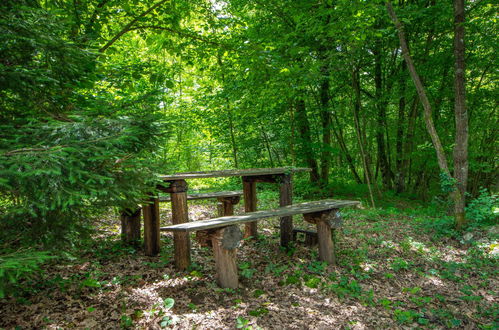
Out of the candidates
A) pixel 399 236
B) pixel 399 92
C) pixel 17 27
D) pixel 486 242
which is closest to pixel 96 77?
pixel 17 27

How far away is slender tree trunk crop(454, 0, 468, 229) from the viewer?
6.71m

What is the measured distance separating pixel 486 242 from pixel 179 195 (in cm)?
603

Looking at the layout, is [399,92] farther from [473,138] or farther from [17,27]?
[17,27]

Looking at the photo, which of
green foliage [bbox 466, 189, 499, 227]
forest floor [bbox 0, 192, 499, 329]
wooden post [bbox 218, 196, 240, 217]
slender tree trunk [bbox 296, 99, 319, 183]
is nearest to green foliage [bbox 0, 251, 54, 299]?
forest floor [bbox 0, 192, 499, 329]

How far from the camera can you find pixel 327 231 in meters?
5.02

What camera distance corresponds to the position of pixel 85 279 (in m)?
3.65

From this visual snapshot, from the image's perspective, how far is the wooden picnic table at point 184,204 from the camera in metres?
Result: 4.30

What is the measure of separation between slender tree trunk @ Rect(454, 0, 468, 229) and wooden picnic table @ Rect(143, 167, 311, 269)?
413 centimetres

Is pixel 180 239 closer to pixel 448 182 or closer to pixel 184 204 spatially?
pixel 184 204

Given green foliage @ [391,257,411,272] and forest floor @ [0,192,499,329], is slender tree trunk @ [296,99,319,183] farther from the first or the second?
green foliage @ [391,257,411,272]

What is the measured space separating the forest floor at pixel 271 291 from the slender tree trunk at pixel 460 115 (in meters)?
1.26

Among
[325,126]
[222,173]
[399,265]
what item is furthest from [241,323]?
[325,126]

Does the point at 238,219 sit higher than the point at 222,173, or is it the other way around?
the point at 222,173

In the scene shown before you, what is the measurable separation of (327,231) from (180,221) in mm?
2346
